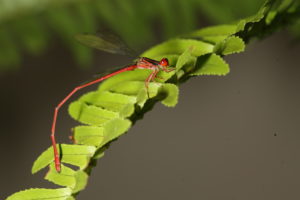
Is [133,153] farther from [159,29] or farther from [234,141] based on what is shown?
[159,29]

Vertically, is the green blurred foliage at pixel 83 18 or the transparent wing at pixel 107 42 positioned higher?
the green blurred foliage at pixel 83 18

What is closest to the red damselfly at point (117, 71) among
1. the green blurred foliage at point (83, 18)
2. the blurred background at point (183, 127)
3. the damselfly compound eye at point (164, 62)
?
the damselfly compound eye at point (164, 62)

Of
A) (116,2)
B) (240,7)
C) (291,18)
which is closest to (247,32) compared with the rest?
(291,18)

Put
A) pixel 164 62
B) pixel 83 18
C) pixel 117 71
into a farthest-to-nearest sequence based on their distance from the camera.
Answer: pixel 83 18
pixel 117 71
pixel 164 62

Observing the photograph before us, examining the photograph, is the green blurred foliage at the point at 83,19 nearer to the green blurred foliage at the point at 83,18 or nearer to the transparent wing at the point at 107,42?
the green blurred foliage at the point at 83,18

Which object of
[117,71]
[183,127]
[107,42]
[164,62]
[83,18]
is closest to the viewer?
[164,62]

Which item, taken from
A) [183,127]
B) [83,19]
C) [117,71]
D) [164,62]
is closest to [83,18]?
[83,19]

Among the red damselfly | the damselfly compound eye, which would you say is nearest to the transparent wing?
the red damselfly

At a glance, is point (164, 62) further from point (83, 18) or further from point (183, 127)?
point (183, 127)

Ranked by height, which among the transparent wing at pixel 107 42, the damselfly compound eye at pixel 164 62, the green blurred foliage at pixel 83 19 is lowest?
the damselfly compound eye at pixel 164 62

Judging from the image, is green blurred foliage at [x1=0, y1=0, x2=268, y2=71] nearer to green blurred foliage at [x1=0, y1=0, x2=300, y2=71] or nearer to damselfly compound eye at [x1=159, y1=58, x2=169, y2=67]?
green blurred foliage at [x1=0, y1=0, x2=300, y2=71]

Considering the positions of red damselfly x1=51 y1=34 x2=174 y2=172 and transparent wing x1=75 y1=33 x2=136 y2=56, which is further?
transparent wing x1=75 y1=33 x2=136 y2=56
